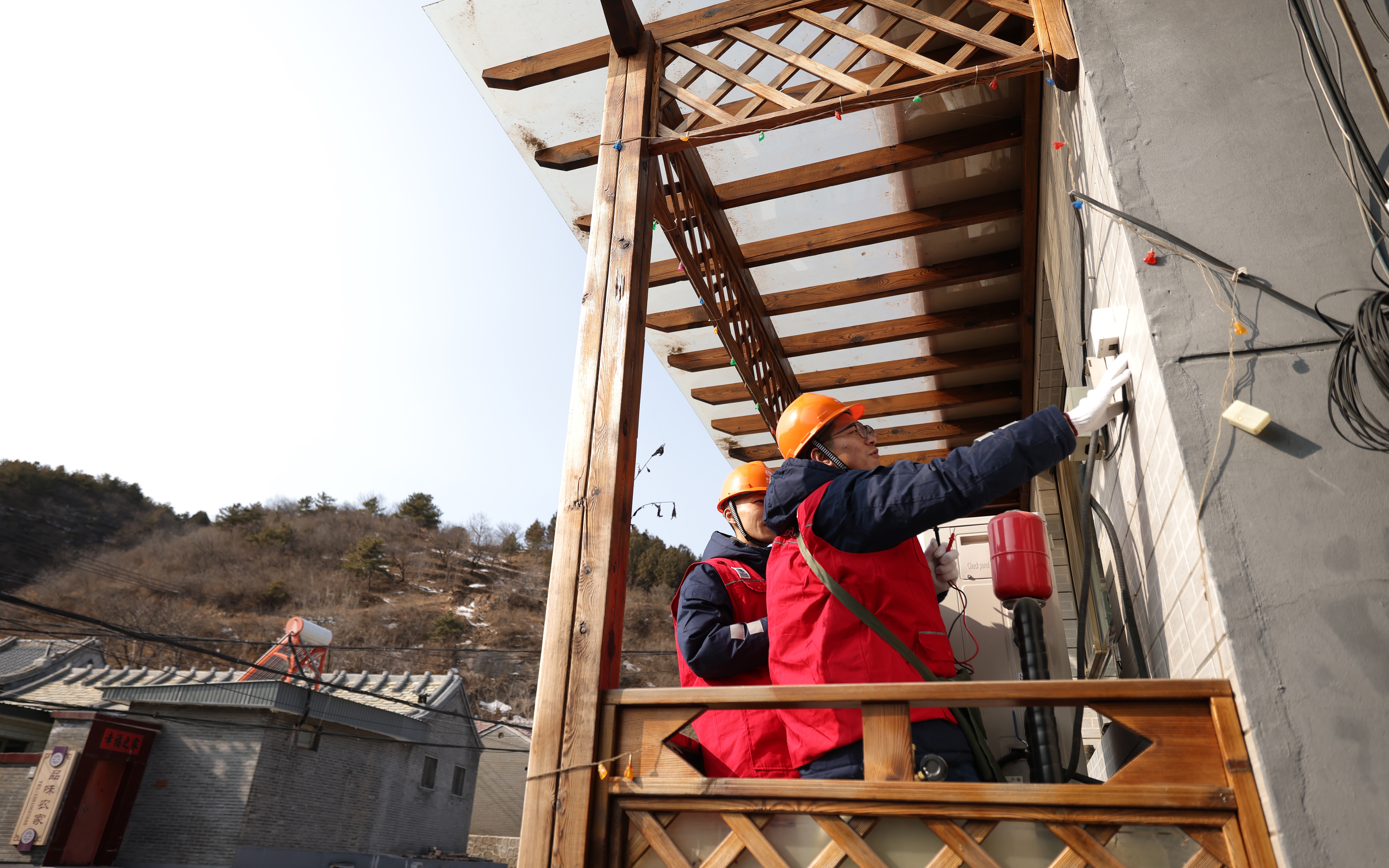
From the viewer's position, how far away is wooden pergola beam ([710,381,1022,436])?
6449mm

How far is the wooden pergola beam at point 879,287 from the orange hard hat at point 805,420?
2.64 meters

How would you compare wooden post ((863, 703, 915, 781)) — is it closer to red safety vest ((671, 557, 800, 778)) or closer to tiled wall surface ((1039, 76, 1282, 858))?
red safety vest ((671, 557, 800, 778))

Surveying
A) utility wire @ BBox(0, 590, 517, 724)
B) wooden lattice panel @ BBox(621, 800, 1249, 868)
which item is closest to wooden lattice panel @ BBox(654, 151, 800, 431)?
wooden lattice panel @ BBox(621, 800, 1249, 868)

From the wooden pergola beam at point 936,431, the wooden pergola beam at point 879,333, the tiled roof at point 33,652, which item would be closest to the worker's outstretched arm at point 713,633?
the wooden pergola beam at point 879,333

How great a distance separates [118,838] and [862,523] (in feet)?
76.3

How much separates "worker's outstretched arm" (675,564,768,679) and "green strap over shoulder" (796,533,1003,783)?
603 mm

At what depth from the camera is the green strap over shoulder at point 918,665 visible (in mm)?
2111

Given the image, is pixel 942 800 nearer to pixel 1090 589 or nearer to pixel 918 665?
pixel 918 665

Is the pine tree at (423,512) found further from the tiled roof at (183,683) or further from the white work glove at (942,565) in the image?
the white work glove at (942,565)

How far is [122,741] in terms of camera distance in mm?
18438

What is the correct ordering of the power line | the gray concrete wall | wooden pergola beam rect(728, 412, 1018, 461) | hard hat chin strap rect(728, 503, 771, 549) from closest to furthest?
the gray concrete wall < hard hat chin strap rect(728, 503, 771, 549) < wooden pergola beam rect(728, 412, 1018, 461) < the power line

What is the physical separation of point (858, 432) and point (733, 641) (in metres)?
0.87

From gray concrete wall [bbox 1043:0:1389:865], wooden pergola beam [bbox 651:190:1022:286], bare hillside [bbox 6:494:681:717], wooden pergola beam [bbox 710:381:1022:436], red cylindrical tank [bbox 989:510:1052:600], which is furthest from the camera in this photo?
bare hillside [bbox 6:494:681:717]

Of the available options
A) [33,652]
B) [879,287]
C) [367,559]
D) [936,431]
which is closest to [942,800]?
[879,287]
